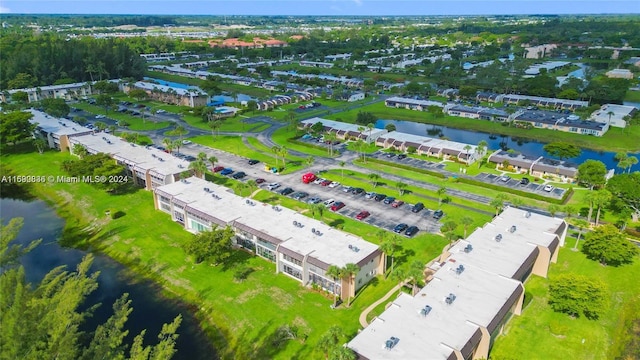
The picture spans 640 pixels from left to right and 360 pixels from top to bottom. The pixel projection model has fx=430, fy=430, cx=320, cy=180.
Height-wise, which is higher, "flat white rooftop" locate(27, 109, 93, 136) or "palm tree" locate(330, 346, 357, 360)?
"flat white rooftop" locate(27, 109, 93, 136)

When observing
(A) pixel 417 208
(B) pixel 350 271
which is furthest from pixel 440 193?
(B) pixel 350 271

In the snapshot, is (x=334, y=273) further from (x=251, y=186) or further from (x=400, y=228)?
(x=251, y=186)

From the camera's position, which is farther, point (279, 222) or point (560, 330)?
point (279, 222)

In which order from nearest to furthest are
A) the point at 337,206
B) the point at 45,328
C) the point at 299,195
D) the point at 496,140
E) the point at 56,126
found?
the point at 45,328 → the point at 337,206 → the point at 299,195 → the point at 56,126 → the point at 496,140

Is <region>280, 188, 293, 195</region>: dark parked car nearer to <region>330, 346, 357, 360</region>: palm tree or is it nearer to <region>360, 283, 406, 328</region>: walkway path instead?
<region>360, 283, 406, 328</region>: walkway path

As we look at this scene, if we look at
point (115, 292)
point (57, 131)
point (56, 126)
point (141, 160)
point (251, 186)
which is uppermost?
point (56, 126)

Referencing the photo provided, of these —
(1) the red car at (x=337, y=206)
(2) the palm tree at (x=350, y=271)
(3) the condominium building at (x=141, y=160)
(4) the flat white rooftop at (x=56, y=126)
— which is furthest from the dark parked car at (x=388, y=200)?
(4) the flat white rooftop at (x=56, y=126)

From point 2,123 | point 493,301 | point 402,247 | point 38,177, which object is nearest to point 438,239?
point 402,247

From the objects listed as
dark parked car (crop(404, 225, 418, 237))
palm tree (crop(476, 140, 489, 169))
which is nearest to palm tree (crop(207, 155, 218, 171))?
dark parked car (crop(404, 225, 418, 237))

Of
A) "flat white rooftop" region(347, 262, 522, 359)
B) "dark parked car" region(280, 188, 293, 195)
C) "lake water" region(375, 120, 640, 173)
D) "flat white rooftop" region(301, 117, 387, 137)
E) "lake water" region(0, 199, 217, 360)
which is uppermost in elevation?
"flat white rooftop" region(301, 117, 387, 137)
